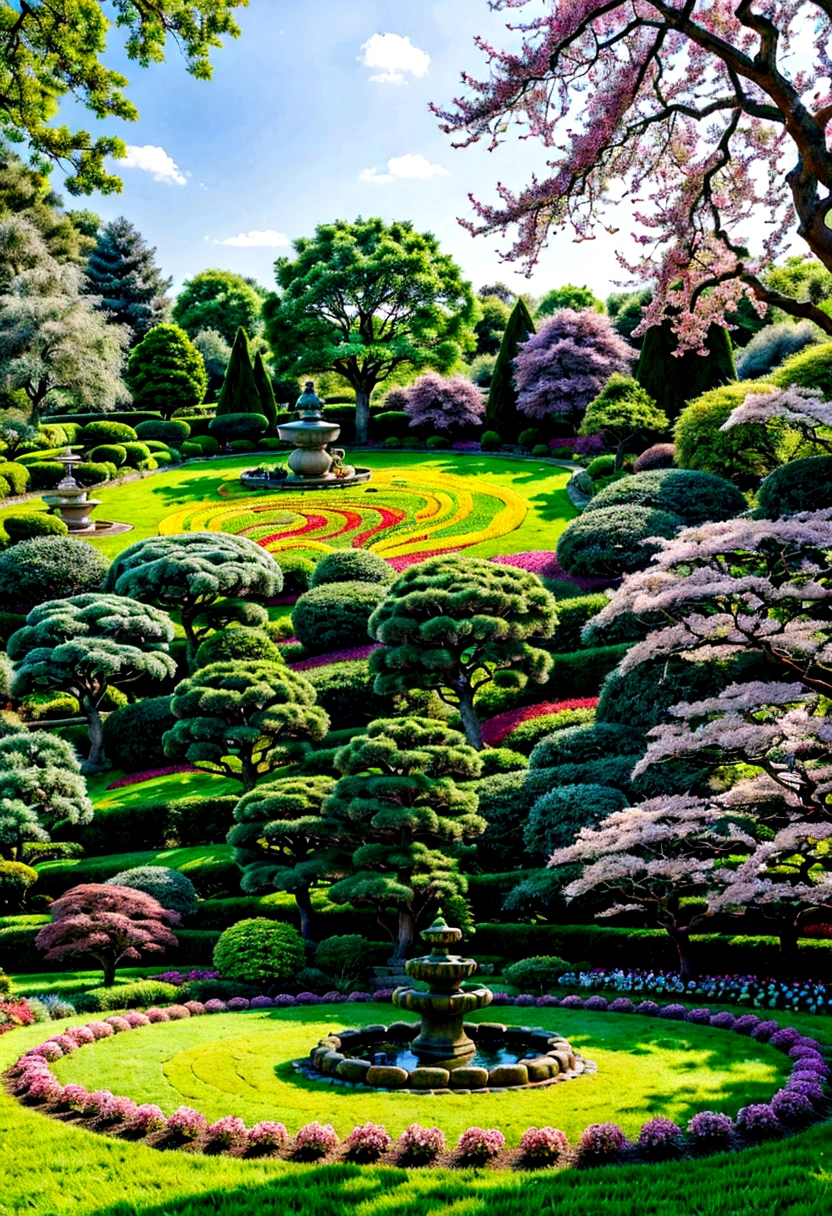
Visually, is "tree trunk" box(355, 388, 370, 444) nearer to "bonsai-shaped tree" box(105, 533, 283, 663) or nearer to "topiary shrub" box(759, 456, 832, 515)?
"bonsai-shaped tree" box(105, 533, 283, 663)

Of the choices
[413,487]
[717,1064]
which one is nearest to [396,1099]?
[717,1064]

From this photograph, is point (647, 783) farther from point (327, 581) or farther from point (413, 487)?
point (413, 487)

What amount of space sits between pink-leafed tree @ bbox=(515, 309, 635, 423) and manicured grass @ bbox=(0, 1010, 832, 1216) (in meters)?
44.7

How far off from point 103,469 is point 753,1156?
45.6m

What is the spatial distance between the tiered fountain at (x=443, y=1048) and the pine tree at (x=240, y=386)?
52479 millimetres

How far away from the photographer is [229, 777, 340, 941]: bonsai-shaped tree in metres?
18.5

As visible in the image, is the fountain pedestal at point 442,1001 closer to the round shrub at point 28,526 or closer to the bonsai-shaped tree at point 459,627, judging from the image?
the bonsai-shaped tree at point 459,627

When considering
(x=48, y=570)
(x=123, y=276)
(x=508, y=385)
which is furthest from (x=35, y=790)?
(x=123, y=276)

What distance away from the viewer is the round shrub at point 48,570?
3544cm

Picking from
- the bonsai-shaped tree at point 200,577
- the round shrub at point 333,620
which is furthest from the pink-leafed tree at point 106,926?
the bonsai-shaped tree at point 200,577

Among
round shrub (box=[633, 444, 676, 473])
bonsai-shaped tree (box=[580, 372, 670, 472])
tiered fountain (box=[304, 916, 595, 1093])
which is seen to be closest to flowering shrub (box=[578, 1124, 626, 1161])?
tiered fountain (box=[304, 916, 595, 1093])

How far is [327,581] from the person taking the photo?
3366cm

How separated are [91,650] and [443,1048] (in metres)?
17.1

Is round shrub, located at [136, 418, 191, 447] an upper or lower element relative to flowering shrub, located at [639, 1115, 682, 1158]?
upper
